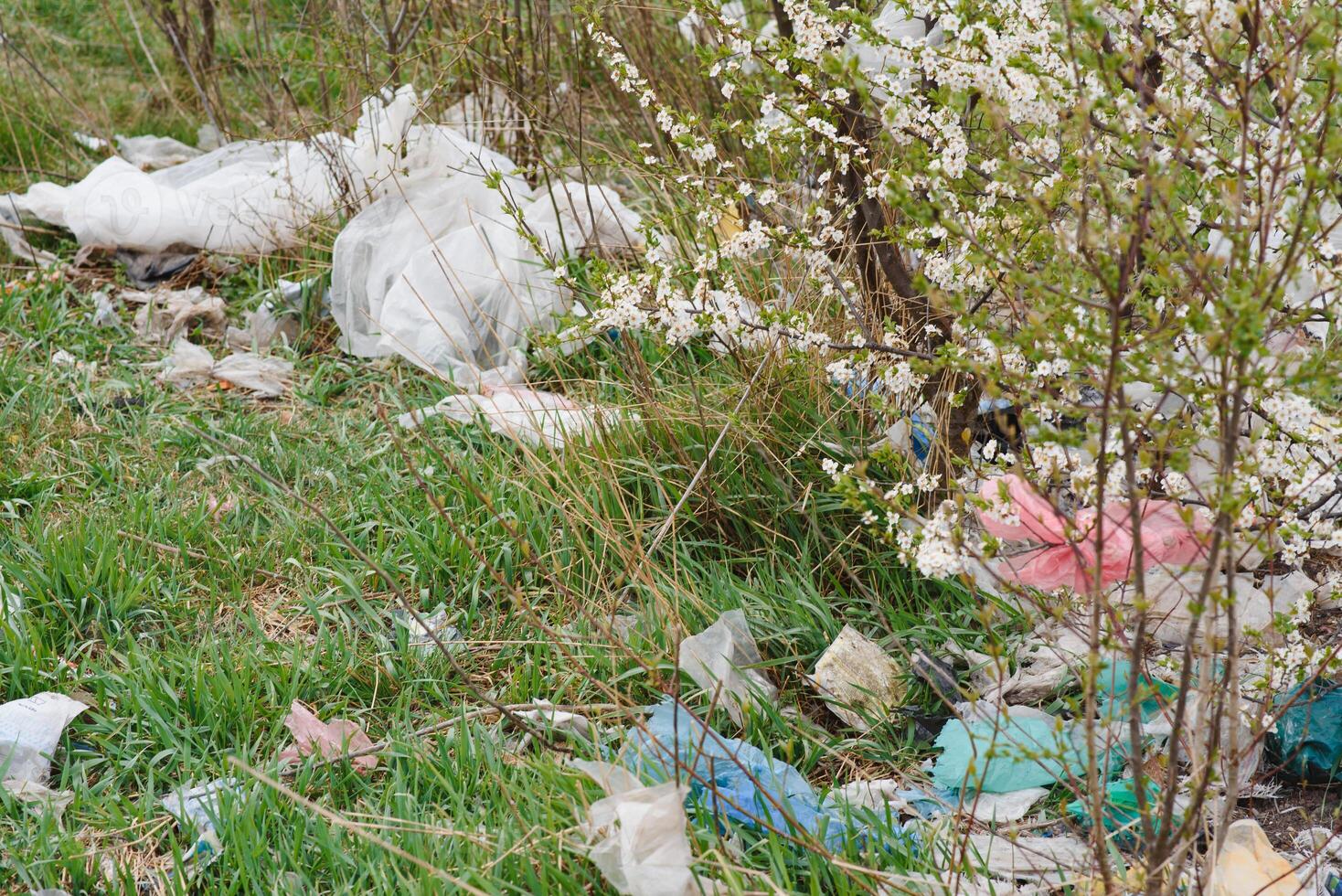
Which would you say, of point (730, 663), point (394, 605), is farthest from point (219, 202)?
point (730, 663)

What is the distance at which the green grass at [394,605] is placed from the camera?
1.94m

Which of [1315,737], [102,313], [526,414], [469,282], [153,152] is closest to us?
[1315,737]

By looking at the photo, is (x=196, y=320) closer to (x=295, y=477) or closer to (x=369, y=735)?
(x=295, y=477)

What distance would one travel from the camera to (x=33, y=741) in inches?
87.2

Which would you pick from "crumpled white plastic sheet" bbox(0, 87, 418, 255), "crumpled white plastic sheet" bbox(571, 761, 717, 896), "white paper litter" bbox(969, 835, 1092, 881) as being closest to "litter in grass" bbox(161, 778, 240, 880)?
"crumpled white plastic sheet" bbox(571, 761, 717, 896)

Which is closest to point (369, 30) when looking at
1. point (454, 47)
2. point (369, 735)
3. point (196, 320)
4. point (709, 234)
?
point (454, 47)

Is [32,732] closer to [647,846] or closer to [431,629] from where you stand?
[431,629]

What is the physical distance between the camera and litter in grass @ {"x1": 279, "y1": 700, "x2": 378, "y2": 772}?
86.5 inches

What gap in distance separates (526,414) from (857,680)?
4.00ft

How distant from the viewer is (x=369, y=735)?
232 cm

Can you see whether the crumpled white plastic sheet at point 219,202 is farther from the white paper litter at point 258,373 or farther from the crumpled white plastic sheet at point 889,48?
the crumpled white plastic sheet at point 889,48

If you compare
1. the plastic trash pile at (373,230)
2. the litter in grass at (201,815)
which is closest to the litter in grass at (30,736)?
the litter in grass at (201,815)

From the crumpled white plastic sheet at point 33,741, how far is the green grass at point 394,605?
1.6 inches

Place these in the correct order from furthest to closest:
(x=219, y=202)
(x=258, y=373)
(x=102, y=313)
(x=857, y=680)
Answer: (x=219, y=202)
(x=102, y=313)
(x=258, y=373)
(x=857, y=680)
